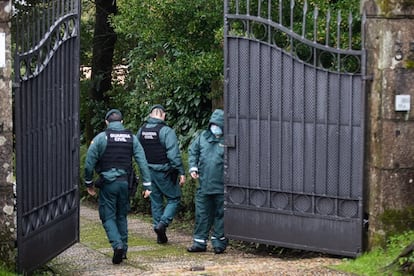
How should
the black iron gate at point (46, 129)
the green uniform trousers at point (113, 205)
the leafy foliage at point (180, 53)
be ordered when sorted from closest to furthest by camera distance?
the black iron gate at point (46, 129), the green uniform trousers at point (113, 205), the leafy foliage at point (180, 53)

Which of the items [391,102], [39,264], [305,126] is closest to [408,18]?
[391,102]

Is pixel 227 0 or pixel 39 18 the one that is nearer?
pixel 39 18

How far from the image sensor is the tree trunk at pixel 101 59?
18094 mm

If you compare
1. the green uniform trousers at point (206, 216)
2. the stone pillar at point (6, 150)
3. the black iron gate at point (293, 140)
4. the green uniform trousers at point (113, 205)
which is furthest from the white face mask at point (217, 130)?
the stone pillar at point (6, 150)

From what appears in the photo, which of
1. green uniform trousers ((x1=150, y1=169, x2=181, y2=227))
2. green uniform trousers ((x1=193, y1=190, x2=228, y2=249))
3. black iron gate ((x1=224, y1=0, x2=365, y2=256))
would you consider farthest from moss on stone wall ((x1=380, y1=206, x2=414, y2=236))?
green uniform trousers ((x1=150, y1=169, x2=181, y2=227))

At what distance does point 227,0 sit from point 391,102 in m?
2.17

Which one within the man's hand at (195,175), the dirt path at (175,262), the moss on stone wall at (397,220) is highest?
the man's hand at (195,175)

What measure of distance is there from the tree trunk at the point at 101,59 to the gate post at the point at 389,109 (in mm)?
9683

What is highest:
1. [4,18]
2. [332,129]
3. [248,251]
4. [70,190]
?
[4,18]

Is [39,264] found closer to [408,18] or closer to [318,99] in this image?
[318,99]

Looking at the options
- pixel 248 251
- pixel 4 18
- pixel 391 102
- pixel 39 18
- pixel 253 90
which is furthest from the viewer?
pixel 248 251

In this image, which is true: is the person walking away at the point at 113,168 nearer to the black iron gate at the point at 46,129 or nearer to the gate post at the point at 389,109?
the black iron gate at the point at 46,129

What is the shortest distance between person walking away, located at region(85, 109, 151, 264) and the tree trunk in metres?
8.37

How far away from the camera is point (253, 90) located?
9766mm
